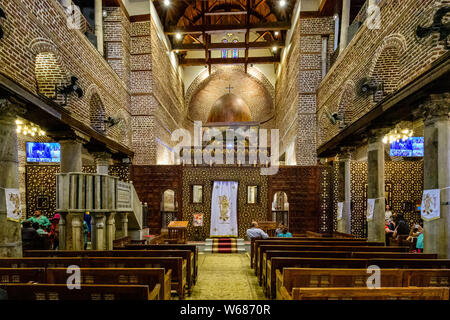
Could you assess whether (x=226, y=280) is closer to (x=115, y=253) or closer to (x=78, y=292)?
(x=115, y=253)

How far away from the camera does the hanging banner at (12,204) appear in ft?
18.7

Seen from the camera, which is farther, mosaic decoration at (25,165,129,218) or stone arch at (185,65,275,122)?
stone arch at (185,65,275,122)

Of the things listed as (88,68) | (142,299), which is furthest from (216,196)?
(142,299)

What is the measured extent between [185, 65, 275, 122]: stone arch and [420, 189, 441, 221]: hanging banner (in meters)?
18.0

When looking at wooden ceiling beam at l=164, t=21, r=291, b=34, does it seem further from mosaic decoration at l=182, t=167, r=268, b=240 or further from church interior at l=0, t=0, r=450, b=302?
mosaic decoration at l=182, t=167, r=268, b=240

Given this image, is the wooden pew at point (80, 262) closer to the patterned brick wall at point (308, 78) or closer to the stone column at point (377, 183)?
the stone column at point (377, 183)

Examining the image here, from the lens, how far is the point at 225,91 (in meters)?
24.4

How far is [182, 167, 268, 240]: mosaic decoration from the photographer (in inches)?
553

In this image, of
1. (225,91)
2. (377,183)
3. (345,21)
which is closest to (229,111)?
(225,91)

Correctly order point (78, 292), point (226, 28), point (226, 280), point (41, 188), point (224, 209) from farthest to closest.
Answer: point (226, 28), point (224, 209), point (41, 188), point (226, 280), point (78, 292)

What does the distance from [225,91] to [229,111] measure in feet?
10.3

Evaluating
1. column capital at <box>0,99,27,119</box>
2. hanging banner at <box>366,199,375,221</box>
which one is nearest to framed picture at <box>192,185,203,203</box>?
hanging banner at <box>366,199,375,221</box>

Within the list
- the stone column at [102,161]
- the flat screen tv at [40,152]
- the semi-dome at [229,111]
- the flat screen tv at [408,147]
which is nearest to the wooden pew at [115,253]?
the stone column at [102,161]
